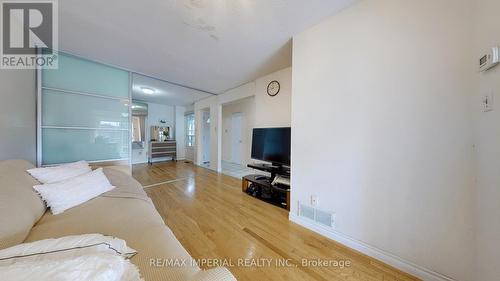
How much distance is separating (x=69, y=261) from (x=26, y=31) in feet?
10.0

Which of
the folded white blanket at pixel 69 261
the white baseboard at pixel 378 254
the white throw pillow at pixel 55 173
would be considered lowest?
the white baseboard at pixel 378 254

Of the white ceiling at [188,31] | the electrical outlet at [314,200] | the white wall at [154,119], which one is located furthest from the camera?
the white wall at [154,119]

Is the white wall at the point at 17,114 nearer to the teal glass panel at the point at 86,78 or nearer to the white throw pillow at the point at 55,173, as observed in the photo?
the teal glass panel at the point at 86,78

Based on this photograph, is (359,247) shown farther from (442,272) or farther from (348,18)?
(348,18)

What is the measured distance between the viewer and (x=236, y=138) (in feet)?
19.3

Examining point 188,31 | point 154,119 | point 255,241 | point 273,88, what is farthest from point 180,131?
point 255,241

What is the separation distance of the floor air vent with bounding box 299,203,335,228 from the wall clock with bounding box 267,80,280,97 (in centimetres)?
210

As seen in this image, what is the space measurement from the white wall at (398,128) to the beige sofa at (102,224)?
150cm

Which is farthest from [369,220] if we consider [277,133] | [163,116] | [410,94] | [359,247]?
[163,116]

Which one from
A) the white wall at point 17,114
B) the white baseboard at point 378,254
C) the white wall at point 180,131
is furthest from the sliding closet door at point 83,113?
the white wall at point 180,131

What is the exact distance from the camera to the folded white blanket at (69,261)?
431 mm

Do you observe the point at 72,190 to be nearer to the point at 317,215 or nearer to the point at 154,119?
the point at 317,215

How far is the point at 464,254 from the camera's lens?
3.59 feet

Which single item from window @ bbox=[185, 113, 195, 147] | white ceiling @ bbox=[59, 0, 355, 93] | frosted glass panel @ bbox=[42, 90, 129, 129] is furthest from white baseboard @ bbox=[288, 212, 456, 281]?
window @ bbox=[185, 113, 195, 147]
